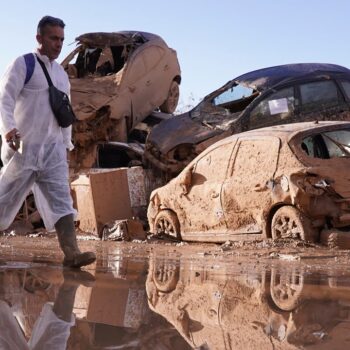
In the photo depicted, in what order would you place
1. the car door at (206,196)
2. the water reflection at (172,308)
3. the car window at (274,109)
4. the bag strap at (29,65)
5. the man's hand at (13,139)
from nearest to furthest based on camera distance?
1. the water reflection at (172,308)
2. the man's hand at (13,139)
3. the bag strap at (29,65)
4. the car door at (206,196)
5. the car window at (274,109)

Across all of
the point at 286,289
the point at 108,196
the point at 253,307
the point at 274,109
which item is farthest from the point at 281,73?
the point at 253,307

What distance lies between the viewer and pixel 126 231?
11438 mm

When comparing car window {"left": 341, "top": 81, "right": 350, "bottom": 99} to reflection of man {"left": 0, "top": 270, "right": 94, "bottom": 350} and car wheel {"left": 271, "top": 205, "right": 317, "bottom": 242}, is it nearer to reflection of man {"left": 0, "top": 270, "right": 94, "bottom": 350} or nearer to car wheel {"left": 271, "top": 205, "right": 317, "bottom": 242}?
car wheel {"left": 271, "top": 205, "right": 317, "bottom": 242}

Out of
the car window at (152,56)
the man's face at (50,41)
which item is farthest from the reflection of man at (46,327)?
the car window at (152,56)

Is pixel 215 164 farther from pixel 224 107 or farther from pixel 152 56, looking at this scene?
pixel 152 56

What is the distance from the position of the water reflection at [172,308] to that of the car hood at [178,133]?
21.2 feet

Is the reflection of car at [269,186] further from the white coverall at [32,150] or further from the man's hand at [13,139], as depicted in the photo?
the man's hand at [13,139]

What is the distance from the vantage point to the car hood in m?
13.0

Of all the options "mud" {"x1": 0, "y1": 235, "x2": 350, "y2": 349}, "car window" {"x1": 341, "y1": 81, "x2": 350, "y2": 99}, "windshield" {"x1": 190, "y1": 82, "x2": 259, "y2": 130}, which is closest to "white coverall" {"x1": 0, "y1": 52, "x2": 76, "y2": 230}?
"mud" {"x1": 0, "y1": 235, "x2": 350, "y2": 349}

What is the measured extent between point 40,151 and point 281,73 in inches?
314

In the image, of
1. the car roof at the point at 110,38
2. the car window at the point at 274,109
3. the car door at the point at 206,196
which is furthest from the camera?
the car roof at the point at 110,38

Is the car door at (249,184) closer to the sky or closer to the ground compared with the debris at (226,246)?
closer to the sky

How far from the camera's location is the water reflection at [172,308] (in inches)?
132

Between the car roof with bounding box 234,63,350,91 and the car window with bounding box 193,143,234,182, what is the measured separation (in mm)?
3111
